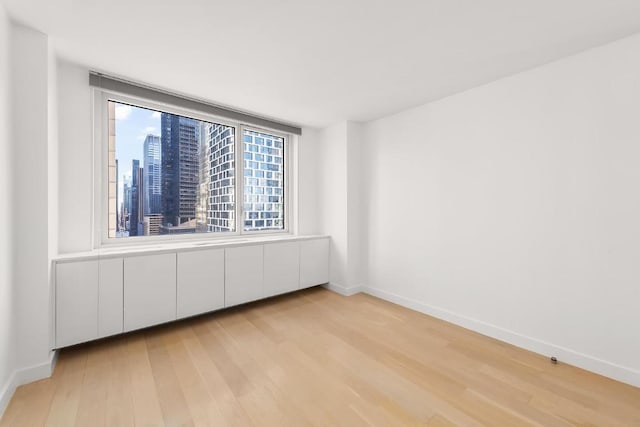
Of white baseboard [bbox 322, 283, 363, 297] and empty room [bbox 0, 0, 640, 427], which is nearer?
empty room [bbox 0, 0, 640, 427]

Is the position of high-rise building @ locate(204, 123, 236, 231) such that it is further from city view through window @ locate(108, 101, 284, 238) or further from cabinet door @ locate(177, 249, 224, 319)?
cabinet door @ locate(177, 249, 224, 319)

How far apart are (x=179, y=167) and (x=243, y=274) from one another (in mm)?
1523

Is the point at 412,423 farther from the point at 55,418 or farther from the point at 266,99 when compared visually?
the point at 266,99

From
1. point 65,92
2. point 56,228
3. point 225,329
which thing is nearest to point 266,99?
point 65,92

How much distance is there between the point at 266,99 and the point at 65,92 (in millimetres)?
1822

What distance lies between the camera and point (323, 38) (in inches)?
74.7

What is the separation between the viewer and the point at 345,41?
76.0 inches

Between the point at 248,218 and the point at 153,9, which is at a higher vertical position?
the point at 153,9

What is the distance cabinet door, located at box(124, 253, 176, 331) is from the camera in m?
2.36

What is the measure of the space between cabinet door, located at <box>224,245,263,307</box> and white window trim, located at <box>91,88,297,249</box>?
44cm

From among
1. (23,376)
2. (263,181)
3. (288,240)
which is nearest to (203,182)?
(263,181)

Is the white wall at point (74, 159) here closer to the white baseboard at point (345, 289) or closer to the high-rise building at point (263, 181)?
the high-rise building at point (263, 181)

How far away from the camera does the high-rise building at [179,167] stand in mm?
3023

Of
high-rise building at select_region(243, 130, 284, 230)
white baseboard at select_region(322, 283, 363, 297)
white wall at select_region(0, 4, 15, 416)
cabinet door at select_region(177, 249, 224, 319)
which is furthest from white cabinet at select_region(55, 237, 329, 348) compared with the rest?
high-rise building at select_region(243, 130, 284, 230)
